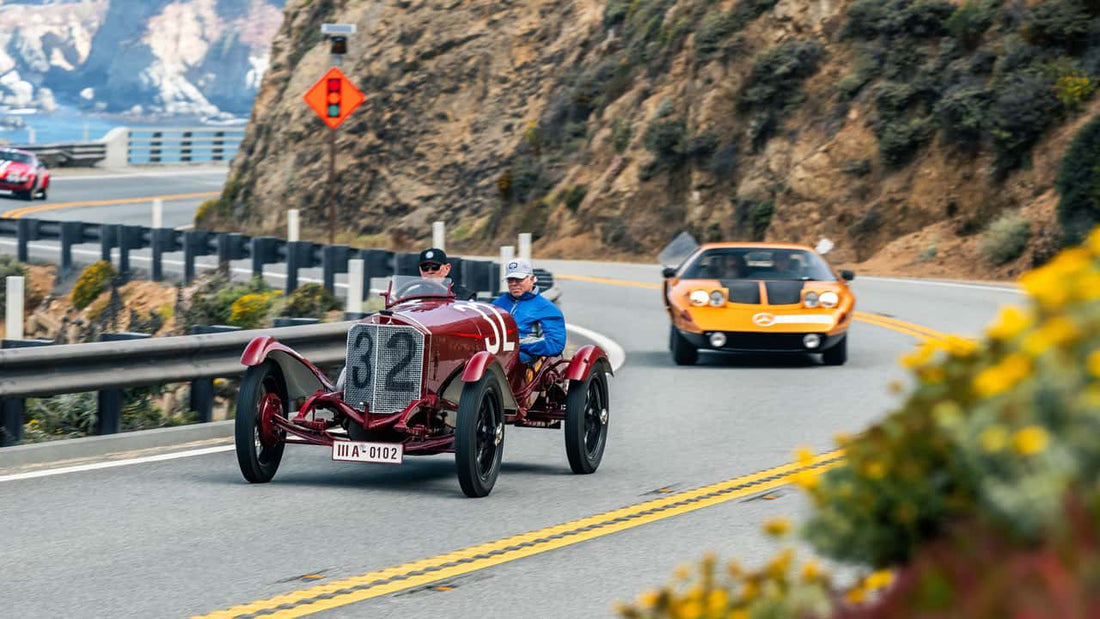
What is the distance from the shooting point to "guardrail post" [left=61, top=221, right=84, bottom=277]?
92.7ft

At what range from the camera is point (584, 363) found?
10.7m

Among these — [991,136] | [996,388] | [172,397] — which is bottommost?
[172,397]

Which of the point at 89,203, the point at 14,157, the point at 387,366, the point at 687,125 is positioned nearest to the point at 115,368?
the point at 387,366

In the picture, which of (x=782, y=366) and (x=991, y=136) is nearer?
(x=782, y=366)

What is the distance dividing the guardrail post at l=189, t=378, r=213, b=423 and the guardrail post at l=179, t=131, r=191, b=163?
63.1 meters

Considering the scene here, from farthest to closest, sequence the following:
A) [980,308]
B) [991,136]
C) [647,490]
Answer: [991,136], [980,308], [647,490]

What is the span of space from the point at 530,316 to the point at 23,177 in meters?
41.2

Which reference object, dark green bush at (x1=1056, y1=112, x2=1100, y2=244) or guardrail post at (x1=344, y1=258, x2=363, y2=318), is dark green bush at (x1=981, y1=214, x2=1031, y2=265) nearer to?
dark green bush at (x1=1056, y1=112, x2=1100, y2=244)

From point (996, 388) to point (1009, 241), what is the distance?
105ft

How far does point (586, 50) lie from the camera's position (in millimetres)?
49750

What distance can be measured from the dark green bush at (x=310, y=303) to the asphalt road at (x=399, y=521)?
8.59m

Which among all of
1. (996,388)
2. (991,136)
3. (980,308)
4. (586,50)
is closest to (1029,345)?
(996,388)

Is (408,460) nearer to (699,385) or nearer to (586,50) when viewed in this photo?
(699,385)

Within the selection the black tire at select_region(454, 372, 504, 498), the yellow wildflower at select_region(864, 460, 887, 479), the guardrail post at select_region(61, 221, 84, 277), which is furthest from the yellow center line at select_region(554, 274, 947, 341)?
the yellow wildflower at select_region(864, 460, 887, 479)
